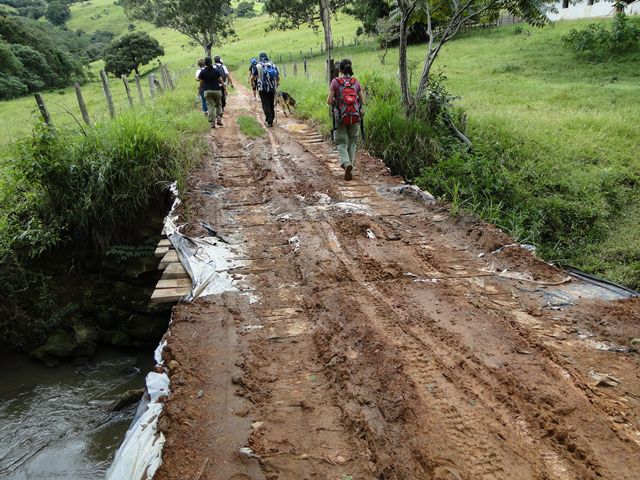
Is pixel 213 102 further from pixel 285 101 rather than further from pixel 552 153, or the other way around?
pixel 552 153

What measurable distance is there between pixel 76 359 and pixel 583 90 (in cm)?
1519

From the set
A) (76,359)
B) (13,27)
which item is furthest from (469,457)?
(13,27)

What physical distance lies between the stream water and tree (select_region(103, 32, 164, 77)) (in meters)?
32.2

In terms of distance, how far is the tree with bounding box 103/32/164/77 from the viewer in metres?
34.4

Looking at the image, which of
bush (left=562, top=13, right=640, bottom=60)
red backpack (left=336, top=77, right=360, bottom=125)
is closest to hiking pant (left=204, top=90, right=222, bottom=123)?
red backpack (left=336, top=77, right=360, bottom=125)

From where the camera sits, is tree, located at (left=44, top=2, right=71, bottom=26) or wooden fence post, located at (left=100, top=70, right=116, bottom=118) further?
tree, located at (left=44, top=2, right=71, bottom=26)

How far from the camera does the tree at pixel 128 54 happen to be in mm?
34375

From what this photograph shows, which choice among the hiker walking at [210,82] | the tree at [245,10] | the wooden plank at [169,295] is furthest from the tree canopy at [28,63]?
the tree at [245,10]

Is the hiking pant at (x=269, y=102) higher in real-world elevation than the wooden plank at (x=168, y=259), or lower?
higher

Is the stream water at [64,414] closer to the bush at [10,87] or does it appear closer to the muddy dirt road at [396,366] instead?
the muddy dirt road at [396,366]

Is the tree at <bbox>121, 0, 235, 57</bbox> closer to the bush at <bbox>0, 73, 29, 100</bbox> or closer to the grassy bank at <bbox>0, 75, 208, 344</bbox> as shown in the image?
the bush at <bbox>0, 73, 29, 100</bbox>

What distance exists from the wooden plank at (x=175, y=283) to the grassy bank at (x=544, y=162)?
3.69 meters

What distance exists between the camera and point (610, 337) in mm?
3727

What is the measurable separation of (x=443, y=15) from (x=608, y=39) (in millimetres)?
11843
